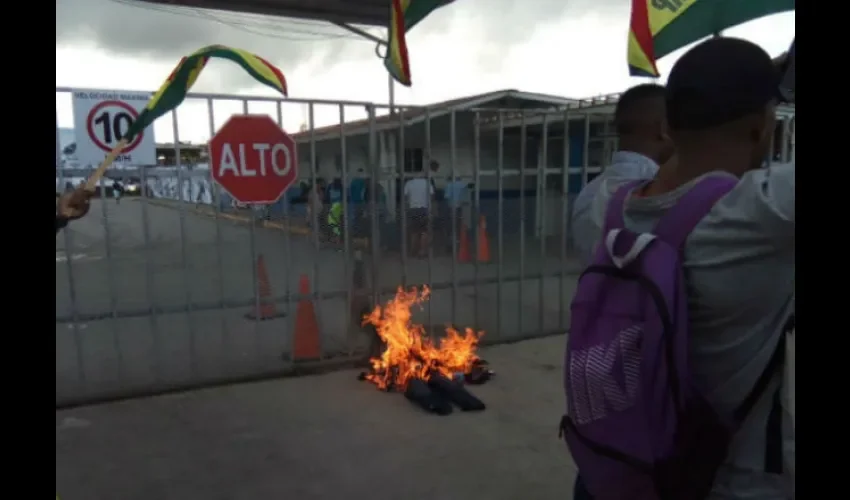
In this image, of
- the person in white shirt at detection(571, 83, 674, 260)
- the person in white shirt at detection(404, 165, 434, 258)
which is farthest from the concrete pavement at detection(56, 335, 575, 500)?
the person in white shirt at detection(571, 83, 674, 260)

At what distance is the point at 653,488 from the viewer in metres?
1.24

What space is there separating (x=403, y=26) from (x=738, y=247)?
3.30m

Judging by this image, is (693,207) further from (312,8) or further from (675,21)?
(312,8)

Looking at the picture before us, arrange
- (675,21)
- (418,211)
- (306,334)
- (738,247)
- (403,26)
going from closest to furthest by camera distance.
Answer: (738,247) < (675,21) < (403,26) < (306,334) < (418,211)

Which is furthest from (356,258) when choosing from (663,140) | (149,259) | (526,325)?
(663,140)

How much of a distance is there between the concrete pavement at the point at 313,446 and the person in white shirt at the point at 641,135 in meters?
2.40

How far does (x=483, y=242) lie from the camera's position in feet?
24.1

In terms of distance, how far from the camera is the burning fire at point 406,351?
5473mm

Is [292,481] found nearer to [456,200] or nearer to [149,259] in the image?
[149,259]

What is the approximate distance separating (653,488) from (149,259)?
5129 millimetres

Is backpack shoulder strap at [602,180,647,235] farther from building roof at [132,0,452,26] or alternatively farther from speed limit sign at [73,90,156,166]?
building roof at [132,0,452,26]

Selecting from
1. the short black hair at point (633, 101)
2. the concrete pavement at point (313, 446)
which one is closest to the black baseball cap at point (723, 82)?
the short black hair at point (633, 101)


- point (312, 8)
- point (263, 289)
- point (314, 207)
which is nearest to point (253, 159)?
point (314, 207)

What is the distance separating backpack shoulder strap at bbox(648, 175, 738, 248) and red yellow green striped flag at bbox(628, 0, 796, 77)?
183cm
